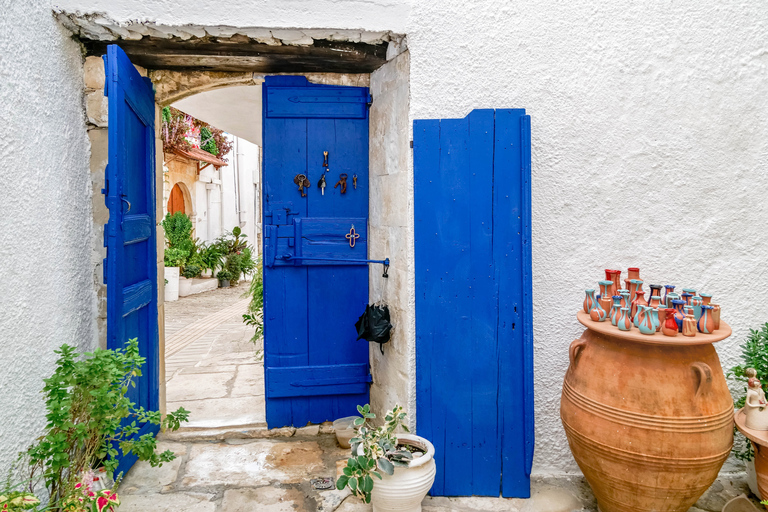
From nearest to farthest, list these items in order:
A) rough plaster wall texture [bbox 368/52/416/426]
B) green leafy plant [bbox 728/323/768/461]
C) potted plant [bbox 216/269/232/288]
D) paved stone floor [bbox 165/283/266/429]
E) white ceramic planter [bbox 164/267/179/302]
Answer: green leafy plant [bbox 728/323/768/461] → rough plaster wall texture [bbox 368/52/416/426] → paved stone floor [bbox 165/283/266/429] → white ceramic planter [bbox 164/267/179/302] → potted plant [bbox 216/269/232/288]

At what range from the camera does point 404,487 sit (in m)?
2.18

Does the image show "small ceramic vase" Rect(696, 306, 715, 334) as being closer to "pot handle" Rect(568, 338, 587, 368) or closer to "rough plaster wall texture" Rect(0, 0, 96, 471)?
"pot handle" Rect(568, 338, 587, 368)

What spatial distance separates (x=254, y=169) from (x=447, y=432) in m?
15.1

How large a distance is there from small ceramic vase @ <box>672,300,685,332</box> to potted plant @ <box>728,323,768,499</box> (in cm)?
56

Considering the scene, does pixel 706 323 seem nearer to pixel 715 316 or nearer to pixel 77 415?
pixel 715 316

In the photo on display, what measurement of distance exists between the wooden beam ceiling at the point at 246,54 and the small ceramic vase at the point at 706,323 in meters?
2.08

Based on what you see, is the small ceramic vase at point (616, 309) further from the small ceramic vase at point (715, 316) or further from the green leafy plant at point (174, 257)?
the green leafy plant at point (174, 257)

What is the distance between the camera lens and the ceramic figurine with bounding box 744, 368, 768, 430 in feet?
6.88

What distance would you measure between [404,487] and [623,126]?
2.10 meters

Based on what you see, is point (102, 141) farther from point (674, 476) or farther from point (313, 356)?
point (674, 476)

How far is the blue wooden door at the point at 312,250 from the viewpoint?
10.3 ft

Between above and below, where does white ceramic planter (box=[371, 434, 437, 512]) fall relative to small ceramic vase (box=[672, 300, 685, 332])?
below

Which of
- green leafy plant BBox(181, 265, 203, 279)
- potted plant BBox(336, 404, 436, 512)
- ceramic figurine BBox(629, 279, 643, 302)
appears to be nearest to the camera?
potted plant BBox(336, 404, 436, 512)

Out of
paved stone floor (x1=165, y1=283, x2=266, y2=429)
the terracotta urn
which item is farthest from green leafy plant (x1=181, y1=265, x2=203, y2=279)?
the terracotta urn
